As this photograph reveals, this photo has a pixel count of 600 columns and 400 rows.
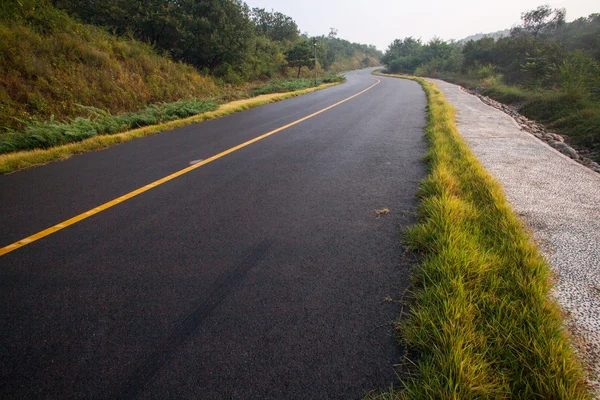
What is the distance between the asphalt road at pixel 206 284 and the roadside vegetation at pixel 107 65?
489 centimetres

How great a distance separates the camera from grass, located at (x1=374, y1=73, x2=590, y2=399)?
4.50 feet

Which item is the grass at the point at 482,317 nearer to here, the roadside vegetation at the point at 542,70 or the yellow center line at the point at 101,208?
the yellow center line at the point at 101,208

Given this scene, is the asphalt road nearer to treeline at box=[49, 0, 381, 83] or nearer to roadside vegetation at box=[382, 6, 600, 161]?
roadside vegetation at box=[382, 6, 600, 161]

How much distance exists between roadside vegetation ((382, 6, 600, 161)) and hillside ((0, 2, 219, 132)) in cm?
1421

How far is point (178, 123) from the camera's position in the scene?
870 cm

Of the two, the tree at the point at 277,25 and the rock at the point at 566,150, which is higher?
the tree at the point at 277,25

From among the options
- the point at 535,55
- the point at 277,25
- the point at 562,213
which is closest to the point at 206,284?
the point at 562,213

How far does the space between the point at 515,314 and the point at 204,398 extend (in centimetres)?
178

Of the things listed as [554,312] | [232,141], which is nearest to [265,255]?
[554,312]

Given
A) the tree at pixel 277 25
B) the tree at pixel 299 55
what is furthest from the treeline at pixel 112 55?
the tree at pixel 277 25

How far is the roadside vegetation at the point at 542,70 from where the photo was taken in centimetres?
875

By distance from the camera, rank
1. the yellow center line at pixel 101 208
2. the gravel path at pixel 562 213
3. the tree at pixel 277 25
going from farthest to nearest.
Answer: the tree at pixel 277 25 → the yellow center line at pixel 101 208 → the gravel path at pixel 562 213

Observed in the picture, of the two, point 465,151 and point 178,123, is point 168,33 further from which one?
point 465,151

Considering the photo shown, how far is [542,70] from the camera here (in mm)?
17516
